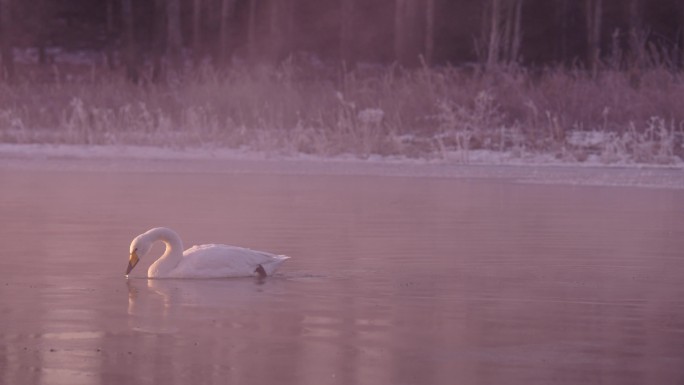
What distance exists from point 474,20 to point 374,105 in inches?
912

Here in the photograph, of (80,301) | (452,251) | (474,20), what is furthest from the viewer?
(474,20)

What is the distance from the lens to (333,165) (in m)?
18.6

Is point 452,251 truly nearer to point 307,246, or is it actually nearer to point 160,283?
point 307,246

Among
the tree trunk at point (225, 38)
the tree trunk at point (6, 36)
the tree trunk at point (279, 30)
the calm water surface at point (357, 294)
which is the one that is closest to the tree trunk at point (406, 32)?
the tree trunk at point (279, 30)

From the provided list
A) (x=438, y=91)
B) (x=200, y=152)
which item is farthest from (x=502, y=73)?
(x=200, y=152)

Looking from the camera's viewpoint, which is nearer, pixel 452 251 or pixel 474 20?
pixel 452 251

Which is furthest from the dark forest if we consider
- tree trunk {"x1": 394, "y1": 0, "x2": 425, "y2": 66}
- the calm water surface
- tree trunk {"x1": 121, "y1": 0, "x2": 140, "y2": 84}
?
the calm water surface

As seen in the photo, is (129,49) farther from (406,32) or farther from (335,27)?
(335,27)

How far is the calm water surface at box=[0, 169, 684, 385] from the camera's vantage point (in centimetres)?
625

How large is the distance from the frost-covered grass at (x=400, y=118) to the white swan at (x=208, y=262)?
10.5 metres

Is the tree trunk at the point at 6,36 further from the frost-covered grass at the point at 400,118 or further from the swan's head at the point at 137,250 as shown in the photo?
the swan's head at the point at 137,250

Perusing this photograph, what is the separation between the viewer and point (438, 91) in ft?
75.0

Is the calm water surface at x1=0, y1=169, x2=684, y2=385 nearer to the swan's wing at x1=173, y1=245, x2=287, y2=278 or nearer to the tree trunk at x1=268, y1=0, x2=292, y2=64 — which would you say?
the swan's wing at x1=173, y1=245, x2=287, y2=278

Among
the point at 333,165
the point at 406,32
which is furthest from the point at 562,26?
the point at 333,165
